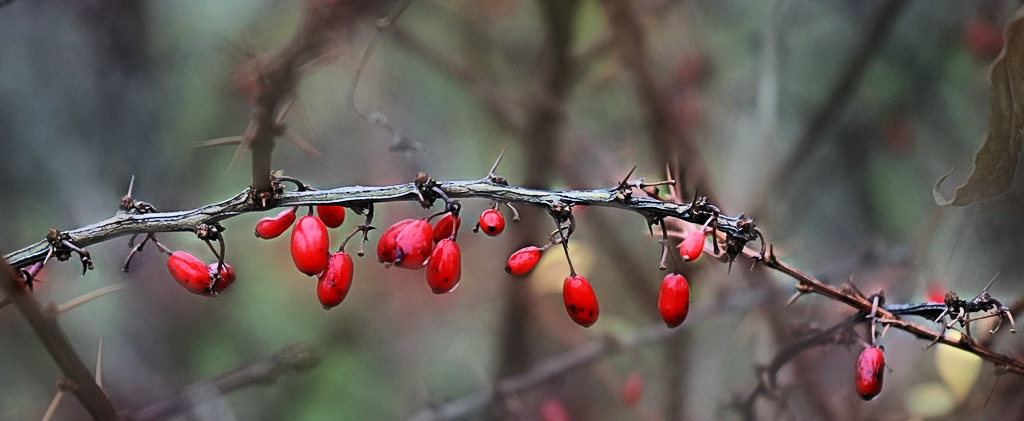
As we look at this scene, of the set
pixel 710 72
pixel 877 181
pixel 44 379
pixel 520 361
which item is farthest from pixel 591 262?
pixel 44 379

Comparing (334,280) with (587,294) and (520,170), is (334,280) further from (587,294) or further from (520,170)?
(520,170)

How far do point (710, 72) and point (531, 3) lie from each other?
1.45 feet

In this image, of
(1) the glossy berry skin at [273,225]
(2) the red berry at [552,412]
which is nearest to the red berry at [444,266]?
(1) the glossy berry skin at [273,225]

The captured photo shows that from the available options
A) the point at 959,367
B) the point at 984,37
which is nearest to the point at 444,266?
the point at 959,367

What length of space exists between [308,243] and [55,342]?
0.18 meters

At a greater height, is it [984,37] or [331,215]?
[984,37]

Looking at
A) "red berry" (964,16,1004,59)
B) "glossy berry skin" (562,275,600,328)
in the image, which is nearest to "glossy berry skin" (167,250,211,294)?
"glossy berry skin" (562,275,600,328)

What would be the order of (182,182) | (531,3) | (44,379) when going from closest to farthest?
(44,379)
(182,182)
(531,3)

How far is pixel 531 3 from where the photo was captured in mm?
1601

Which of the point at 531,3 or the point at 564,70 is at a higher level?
the point at 531,3

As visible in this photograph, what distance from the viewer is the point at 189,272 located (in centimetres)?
51

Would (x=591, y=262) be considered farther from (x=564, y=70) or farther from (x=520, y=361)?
(x=564, y=70)

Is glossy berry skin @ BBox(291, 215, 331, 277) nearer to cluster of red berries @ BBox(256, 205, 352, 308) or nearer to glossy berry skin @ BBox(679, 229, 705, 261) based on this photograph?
cluster of red berries @ BBox(256, 205, 352, 308)

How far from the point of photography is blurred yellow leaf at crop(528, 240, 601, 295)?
3.96 feet
